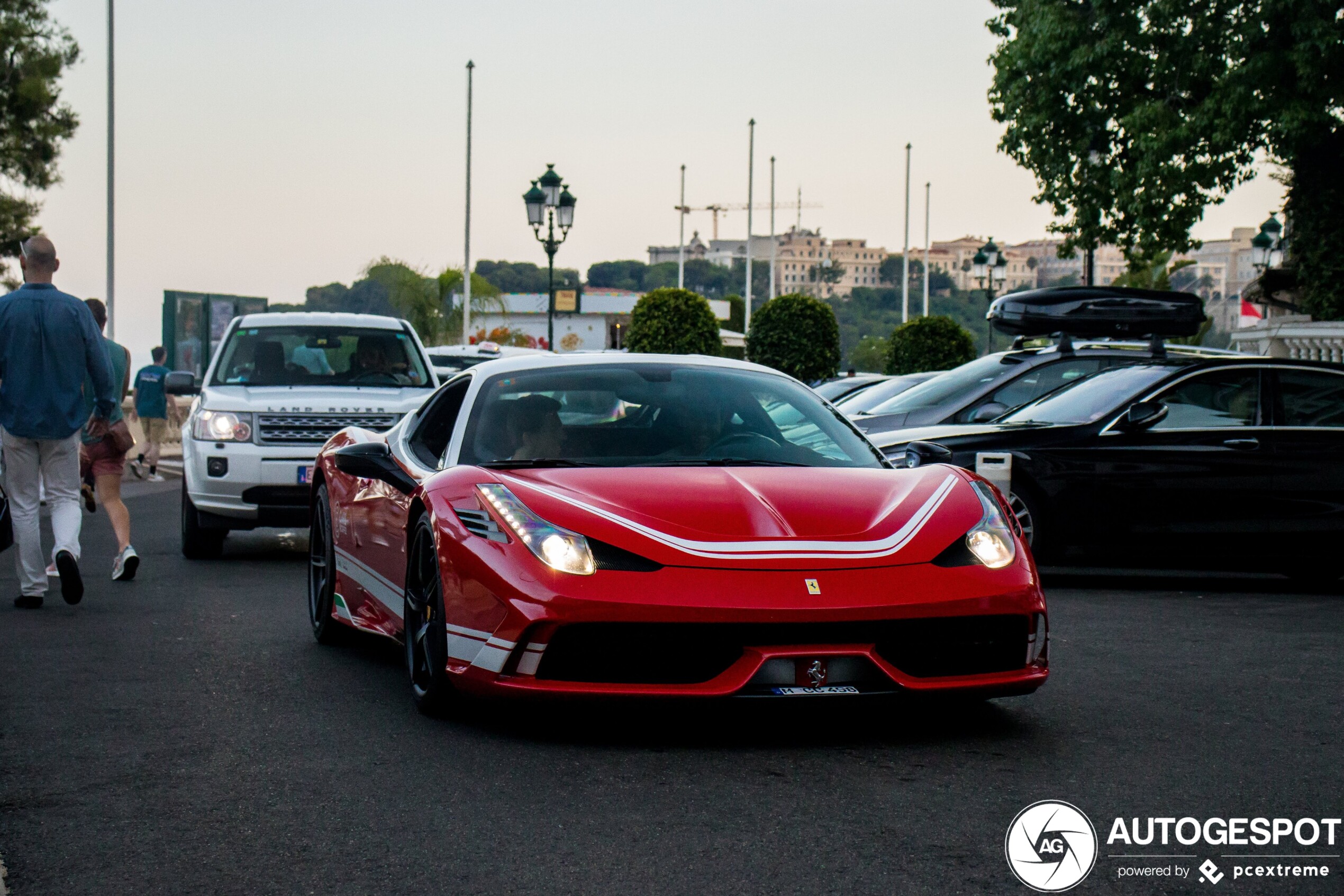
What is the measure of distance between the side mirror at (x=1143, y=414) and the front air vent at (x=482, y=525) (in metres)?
6.00

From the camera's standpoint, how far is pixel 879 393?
1638cm

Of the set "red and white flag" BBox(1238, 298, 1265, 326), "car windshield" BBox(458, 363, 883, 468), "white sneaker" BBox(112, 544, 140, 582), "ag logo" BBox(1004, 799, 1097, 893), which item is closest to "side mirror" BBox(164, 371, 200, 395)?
"white sneaker" BBox(112, 544, 140, 582)

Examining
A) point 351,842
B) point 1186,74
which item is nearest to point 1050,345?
point 351,842

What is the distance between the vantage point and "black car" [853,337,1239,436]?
42.6ft

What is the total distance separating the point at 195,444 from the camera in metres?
11.7

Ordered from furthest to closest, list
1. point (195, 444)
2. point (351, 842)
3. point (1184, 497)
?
point (195, 444) → point (1184, 497) → point (351, 842)

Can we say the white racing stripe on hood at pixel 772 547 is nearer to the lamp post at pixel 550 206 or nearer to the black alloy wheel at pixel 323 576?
the black alloy wheel at pixel 323 576

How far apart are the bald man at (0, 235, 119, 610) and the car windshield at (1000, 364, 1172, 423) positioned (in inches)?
225

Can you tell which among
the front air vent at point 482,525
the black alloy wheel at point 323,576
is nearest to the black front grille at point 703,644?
the front air vent at point 482,525

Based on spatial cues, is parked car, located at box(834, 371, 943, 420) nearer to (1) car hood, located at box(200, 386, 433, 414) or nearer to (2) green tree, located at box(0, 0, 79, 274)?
(1) car hood, located at box(200, 386, 433, 414)

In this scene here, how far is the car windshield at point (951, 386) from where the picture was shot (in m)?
13.2

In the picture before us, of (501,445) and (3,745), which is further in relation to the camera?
(501,445)

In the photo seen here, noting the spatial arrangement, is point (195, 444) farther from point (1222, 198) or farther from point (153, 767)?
point (1222, 198)

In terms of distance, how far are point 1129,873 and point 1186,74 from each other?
22652 millimetres
